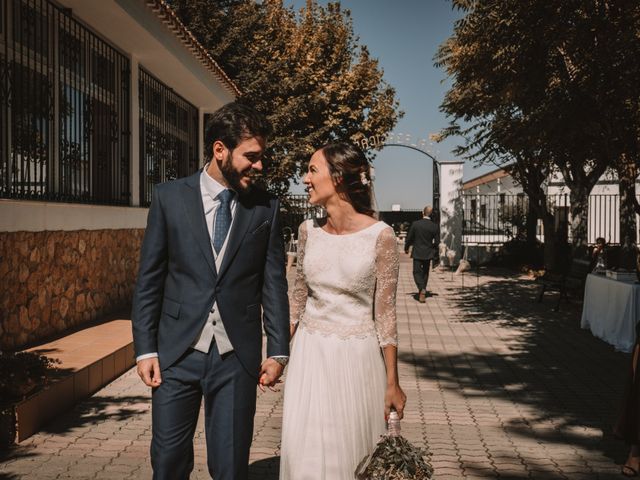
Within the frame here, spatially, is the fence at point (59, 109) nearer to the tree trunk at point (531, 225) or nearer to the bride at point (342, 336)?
the bride at point (342, 336)

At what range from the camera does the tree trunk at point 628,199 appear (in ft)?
43.1

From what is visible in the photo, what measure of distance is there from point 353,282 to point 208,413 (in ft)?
2.90

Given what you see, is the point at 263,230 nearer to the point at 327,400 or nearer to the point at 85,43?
the point at 327,400

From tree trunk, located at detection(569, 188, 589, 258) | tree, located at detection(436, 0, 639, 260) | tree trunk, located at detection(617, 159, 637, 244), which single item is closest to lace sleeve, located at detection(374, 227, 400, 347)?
tree, located at detection(436, 0, 639, 260)

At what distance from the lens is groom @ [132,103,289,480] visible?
2996mm

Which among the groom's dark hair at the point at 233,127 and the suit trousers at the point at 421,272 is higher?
the groom's dark hair at the point at 233,127

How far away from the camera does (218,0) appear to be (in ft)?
83.7

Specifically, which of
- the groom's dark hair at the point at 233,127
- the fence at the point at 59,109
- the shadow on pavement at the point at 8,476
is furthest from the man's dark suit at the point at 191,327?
the fence at the point at 59,109

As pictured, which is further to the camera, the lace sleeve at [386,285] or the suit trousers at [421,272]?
the suit trousers at [421,272]

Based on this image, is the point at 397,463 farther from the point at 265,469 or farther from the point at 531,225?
the point at 531,225

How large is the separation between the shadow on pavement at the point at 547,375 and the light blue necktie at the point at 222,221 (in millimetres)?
3658

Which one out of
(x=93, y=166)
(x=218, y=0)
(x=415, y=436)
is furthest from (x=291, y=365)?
(x=218, y=0)

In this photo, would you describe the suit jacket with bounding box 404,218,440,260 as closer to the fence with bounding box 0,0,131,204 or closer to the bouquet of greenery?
the fence with bounding box 0,0,131,204

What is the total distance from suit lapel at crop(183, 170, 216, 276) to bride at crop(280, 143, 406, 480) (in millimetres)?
563
